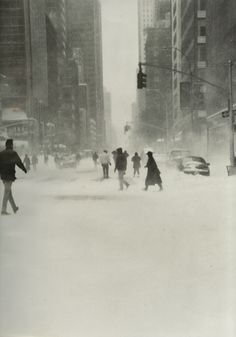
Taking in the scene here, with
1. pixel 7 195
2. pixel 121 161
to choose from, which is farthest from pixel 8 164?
pixel 121 161

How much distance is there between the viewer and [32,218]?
8.93m

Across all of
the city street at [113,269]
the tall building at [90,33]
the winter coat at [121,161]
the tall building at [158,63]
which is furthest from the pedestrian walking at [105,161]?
the city street at [113,269]

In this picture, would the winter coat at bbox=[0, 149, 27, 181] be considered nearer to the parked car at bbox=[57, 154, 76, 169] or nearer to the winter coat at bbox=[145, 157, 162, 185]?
the winter coat at bbox=[145, 157, 162, 185]

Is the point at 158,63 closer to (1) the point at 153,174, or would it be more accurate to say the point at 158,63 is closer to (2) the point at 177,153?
(2) the point at 177,153

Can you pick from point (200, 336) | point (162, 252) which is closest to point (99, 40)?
point (162, 252)

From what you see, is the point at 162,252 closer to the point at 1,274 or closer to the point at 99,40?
the point at 1,274

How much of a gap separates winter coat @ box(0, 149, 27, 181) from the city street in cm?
27

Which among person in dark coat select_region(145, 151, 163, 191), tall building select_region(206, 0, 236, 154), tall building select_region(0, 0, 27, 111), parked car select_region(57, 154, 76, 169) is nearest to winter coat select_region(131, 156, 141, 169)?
parked car select_region(57, 154, 76, 169)

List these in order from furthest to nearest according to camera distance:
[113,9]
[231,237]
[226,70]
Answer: [226,70]
[113,9]
[231,237]

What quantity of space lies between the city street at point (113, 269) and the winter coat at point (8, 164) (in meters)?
0.27

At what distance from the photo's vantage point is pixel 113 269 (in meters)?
7.48

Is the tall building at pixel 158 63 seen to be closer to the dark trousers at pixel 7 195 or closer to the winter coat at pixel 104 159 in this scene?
the winter coat at pixel 104 159

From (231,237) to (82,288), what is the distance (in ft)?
7.43

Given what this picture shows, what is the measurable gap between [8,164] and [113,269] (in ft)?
10.1
